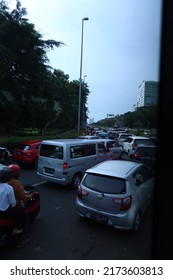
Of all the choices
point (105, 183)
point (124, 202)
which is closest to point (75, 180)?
point (105, 183)

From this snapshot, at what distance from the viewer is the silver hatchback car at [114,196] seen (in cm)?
530

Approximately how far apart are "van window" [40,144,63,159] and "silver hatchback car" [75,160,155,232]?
2756mm

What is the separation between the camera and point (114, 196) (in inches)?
211

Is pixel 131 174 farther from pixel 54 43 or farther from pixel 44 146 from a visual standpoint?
pixel 54 43

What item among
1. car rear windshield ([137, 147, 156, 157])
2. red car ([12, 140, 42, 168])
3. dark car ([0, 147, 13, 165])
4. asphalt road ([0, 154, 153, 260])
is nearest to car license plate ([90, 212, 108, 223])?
asphalt road ([0, 154, 153, 260])

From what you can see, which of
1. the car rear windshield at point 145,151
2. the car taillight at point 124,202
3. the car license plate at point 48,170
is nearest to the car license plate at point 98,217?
the car taillight at point 124,202

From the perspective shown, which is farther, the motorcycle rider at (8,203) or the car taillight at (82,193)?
the car taillight at (82,193)

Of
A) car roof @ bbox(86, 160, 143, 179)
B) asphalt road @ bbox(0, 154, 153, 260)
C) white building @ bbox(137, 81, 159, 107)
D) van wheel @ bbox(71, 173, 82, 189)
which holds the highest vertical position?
white building @ bbox(137, 81, 159, 107)

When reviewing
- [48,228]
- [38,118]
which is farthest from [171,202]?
[38,118]

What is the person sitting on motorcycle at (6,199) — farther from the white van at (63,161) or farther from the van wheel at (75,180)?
the van wheel at (75,180)

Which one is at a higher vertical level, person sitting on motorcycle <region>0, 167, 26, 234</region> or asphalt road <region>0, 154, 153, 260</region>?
person sitting on motorcycle <region>0, 167, 26, 234</region>

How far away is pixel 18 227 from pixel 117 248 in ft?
6.31

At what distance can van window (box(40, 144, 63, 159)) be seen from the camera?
28.8ft

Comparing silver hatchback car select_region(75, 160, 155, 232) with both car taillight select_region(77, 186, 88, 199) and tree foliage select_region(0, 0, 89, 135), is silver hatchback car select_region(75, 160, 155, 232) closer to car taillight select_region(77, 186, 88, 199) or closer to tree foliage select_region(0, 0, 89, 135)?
car taillight select_region(77, 186, 88, 199)
